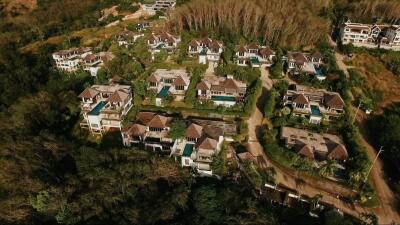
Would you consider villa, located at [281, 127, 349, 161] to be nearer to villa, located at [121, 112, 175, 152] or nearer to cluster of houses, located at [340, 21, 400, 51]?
villa, located at [121, 112, 175, 152]

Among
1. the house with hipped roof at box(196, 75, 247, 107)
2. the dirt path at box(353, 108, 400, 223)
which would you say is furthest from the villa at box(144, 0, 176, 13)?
the dirt path at box(353, 108, 400, 223)

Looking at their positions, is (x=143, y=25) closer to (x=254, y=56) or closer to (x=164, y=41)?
(x=164, y=41)

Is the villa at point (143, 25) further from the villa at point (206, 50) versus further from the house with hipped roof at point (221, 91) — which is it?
the house with hipped roof at point (221, 91)

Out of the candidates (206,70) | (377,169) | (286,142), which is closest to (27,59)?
(206,70)

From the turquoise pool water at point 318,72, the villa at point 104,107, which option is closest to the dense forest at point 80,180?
the villa at point 104,107

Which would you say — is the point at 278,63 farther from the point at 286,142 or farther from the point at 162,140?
the point at 162,140

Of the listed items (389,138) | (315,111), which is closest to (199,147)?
(315,111)
